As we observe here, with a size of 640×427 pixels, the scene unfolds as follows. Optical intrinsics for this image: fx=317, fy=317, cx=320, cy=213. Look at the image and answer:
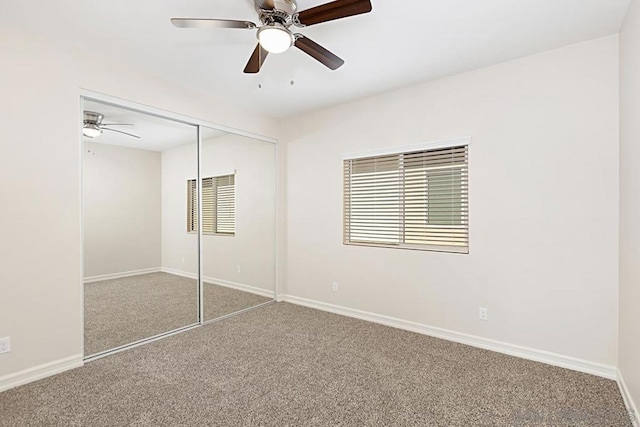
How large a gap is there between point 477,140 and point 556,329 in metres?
1.76

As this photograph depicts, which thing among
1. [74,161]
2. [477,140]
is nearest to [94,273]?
[74,161]

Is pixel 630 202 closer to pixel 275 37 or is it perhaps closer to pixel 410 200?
pixel 410 200

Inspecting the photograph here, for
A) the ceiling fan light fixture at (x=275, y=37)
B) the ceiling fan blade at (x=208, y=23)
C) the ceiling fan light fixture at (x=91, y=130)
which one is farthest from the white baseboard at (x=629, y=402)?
the ceiling fan light fixture at (x=91, y=130)

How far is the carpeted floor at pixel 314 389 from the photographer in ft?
6.47

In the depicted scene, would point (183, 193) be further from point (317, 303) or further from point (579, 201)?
point (579, 201)

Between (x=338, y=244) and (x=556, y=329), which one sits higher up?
(x=338, y=244)

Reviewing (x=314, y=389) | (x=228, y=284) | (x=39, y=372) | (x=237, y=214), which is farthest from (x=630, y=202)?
(x=39, y=372)

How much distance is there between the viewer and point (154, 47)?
2629 mm

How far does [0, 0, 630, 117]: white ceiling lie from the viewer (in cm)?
211

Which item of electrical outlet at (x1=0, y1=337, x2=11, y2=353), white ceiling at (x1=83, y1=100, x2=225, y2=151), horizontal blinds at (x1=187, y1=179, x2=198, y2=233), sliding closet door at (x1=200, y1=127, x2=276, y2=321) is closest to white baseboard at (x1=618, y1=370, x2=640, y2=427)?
sliding closet door at (x1=200, y1=127, x2=276, y2=321)

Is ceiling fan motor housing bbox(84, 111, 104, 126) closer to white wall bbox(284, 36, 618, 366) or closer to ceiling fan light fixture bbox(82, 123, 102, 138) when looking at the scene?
ceiling fan light fixture bbox(82, 123, 102, 138)

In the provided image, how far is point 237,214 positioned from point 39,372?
7.57 feet

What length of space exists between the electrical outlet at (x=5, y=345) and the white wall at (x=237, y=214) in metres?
1.35

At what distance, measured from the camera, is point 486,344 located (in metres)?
2.96
